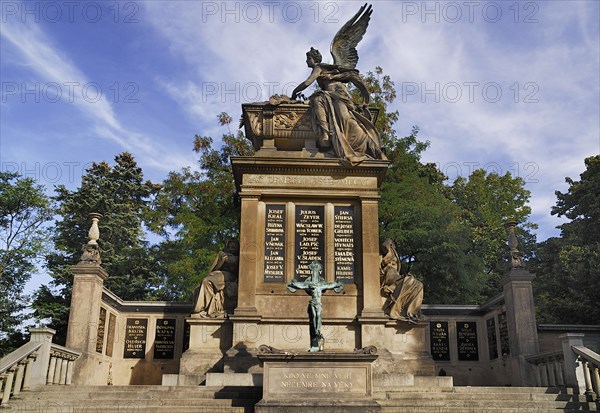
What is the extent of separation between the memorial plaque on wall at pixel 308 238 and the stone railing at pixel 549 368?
5.87 meters

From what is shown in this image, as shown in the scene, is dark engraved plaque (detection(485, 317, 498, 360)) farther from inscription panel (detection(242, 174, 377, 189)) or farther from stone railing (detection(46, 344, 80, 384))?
stone railing (detection(46, 344, 80, 384))

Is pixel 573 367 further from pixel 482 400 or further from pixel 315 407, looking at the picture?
pixel 315 407

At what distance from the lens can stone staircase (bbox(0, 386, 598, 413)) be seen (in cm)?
1104

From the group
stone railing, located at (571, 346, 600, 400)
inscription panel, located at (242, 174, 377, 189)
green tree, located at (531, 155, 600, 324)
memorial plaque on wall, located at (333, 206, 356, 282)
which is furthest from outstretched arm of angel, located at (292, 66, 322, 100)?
green tree, located at (531, 155, 600, 324)

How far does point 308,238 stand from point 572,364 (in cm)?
684

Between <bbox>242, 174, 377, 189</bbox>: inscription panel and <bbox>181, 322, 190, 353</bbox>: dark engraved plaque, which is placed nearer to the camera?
<bbox>242, 174, 377, 189</bbox>: inscription panel

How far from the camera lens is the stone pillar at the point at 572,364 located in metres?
12.4

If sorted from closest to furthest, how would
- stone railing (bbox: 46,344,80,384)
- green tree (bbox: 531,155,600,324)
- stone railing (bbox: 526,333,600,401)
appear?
stone railing (bbox: 526,333,600,401), stone railing (bbox: 46,344,80,384), green tree (bbox: 531,155,600,324)

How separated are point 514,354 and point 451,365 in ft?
8.50

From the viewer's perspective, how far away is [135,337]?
18078 mm

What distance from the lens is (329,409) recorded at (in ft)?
33.5

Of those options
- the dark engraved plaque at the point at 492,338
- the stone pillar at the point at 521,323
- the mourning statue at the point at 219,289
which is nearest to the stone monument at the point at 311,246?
the mourning statue at the point at 219,289

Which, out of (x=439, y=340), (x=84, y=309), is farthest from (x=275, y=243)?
(x=439, y=340)

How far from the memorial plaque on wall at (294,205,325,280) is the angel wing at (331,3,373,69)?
5.00m
